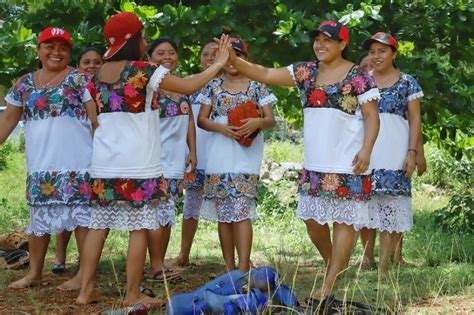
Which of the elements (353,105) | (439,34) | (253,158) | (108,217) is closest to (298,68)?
(353,105)

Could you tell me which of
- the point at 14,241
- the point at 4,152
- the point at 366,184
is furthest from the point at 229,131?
the point at 4,152

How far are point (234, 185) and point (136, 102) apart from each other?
1323 millimetres

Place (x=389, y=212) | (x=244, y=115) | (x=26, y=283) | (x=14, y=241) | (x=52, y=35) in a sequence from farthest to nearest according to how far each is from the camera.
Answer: (x=14, y=241)
(x=389, y=212)
(x=244, y=115)
(x=26, y=283)
(x=52, y=35)

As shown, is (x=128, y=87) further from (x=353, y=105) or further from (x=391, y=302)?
(x=391, y=302)

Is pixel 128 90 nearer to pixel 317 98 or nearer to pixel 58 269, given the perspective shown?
pixel 317 98

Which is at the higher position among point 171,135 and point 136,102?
point 136,102

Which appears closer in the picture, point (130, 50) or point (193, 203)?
point (130, 50)

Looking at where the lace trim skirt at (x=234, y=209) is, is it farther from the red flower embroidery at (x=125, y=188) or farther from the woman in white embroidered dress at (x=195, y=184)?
the red flower embroidery at (x=125, y=188)

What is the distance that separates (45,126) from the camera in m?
5.90

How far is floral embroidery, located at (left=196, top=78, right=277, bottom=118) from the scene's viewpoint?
632 centimetres

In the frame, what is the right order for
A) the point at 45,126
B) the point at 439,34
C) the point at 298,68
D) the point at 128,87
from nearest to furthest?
the point at 128,87 < the point at 298,68 < the point at 45,126 < the point at 439,34

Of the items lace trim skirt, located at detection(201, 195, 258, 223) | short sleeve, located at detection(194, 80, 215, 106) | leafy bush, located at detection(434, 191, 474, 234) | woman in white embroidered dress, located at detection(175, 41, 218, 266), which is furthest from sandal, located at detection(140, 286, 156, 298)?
leafy bush, located at detection(434, 191, 474, 234)

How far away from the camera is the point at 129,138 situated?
520cm

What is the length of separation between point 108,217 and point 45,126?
0.96 metres
